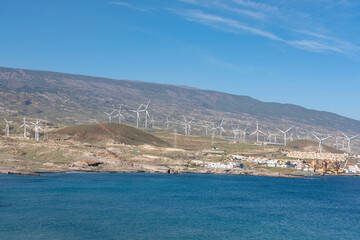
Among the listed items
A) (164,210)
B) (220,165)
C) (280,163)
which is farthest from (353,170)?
(164,210)

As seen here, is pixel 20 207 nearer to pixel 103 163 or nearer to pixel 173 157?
pixel 103 163

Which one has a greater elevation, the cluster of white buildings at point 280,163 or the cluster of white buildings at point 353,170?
the cluster of white buildings at point 280,163

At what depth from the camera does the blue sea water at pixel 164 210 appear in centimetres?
5806

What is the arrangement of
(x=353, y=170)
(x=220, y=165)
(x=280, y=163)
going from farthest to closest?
(x=353, y=170)
(x=280, y=163)
(x=220, y=165)

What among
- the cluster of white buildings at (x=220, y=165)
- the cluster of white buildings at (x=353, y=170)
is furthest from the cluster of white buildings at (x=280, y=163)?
the cluster of white buildings at (x=353, y=170)

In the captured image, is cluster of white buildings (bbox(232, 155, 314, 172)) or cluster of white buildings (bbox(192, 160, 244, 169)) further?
cluster of white buildings (bbox(232, 155, 314, 172))

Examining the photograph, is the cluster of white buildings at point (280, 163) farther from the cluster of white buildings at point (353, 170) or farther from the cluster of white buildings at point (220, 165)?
the cluster of white buildings at point (353, 170)

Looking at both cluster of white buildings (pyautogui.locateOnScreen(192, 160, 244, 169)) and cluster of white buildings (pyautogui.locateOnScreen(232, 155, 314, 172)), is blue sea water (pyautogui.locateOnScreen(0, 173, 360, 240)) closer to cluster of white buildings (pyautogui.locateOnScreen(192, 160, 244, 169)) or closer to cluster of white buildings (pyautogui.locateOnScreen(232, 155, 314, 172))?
cluster of white buildings (pyautogui.locateOnScreen(192, 160, 244, 169))

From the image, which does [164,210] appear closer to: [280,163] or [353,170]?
[280,163]

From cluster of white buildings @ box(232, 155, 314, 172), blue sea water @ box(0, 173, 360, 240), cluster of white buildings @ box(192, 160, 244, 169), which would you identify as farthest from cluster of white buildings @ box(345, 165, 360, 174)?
blue sea water @ box(0, 173, 360, 240)

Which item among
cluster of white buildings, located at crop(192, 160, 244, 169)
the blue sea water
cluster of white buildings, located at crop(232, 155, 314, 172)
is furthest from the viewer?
cluster of white buildings, located at crop(232, 155, 314, 172)

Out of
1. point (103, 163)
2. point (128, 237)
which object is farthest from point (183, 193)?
point (103, 163)

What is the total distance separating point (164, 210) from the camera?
75.1 meters

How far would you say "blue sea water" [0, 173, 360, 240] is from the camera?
5806 cm
